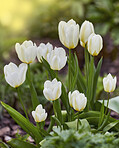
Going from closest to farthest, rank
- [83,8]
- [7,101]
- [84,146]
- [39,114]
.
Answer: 1. [84,146]
2. [39,114]
3. [7,101]
4. [83,8]

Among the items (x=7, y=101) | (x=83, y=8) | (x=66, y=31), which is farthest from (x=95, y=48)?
(x=83, y=8)

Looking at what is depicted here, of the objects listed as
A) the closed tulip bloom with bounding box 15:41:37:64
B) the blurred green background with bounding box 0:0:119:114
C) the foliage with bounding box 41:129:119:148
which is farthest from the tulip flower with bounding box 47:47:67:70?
the blurred green background with bounding box 0:0:119:114

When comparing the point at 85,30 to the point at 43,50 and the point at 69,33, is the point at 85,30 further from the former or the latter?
the point at 43,50

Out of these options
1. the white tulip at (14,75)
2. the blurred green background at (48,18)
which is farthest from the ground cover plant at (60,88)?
the blurred green background at (48,18)

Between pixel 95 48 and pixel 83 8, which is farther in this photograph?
pixel 83 8

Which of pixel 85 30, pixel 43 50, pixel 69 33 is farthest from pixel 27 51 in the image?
pixel 85 30

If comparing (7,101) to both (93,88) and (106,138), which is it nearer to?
Answer: (93,88)

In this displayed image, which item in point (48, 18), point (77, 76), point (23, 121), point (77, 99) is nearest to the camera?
point (77, 99)

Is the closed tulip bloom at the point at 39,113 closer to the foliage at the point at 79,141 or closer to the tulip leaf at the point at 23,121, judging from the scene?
the tulip leaf at the point at 23,121

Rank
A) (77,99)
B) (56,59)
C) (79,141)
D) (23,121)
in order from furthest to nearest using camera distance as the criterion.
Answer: (23,121)
(56,59)
(77,99)
(79,141)
